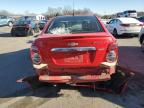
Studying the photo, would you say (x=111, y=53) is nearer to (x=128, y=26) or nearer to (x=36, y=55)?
(x=36, y=55)

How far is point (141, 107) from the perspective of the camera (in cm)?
636

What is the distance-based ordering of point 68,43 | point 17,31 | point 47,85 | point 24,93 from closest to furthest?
point 68,43, point 24,93, point 47,85, point 17,31

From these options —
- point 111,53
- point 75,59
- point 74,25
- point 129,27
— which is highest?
point 74,25

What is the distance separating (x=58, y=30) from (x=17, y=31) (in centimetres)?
2169

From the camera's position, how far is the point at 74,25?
7.93 metres

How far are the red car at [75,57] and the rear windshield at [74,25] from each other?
2.08 feet

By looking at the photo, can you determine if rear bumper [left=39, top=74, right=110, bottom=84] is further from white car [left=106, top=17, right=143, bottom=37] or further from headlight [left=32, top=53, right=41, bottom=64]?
white car [left=106, top=17, right=143, bottom=37]

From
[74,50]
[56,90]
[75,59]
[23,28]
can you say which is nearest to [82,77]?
[75,59]

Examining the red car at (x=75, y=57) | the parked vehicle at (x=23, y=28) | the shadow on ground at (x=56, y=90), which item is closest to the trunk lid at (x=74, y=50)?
the red car at (x=75, y=57)

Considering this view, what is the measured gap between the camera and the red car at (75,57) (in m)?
6.78

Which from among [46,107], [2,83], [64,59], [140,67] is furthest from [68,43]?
[140,67]

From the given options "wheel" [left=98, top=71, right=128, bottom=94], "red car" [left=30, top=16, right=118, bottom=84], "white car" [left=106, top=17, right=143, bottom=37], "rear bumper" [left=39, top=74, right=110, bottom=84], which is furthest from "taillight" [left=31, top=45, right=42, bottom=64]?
"white car" [left=106, top=17, right=143, bottom=37]

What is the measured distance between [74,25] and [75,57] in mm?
1320

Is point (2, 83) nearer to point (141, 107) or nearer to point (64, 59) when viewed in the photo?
point (64, 59)
